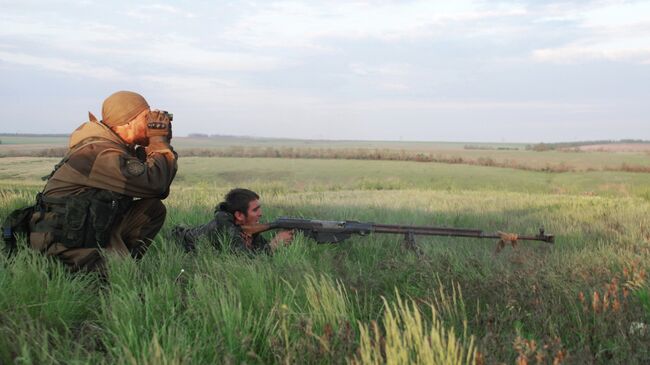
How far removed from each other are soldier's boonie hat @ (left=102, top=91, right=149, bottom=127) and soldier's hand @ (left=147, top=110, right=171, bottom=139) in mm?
171

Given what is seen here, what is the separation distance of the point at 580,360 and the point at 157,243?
14.7 feet

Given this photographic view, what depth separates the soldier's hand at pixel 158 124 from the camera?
5.22 metres

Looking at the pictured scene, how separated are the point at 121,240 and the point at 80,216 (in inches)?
24.0

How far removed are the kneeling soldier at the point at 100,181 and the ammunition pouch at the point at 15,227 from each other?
8cm

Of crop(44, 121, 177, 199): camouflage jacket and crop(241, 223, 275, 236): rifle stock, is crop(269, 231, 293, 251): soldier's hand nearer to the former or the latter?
crop(241, 223, 275, 236): rifle stock

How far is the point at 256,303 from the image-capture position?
3910mm

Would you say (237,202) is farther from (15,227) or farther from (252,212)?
(15,227)

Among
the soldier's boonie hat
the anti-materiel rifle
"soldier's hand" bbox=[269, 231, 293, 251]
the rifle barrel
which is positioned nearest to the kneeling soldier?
the soldier's boonie hat

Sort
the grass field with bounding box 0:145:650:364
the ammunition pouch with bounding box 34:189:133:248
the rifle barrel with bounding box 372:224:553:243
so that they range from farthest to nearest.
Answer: the rifle barrel with bounding box 372:224:553:243 < the ammunition pouch with bounding box 34:189:133:248 < the grass field with bounding box 0:145:650:364

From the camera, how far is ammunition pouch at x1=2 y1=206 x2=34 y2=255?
16.8ft

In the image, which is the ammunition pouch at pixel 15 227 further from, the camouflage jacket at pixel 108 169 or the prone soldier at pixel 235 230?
the prone soldier at pixel 235 230

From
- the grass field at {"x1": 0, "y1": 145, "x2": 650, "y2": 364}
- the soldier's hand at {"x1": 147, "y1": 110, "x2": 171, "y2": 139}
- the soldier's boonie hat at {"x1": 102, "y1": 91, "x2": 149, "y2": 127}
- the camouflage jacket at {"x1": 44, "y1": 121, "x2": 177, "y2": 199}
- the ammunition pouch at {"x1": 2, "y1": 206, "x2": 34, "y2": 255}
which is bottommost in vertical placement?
the grass field at {"x1": 0, "y1": 145, "x2": 650, "y2": 364}

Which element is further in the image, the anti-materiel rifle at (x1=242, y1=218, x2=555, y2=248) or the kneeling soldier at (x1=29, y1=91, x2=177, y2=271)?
the anti-materiel rifle at (x1=242, y1=218, x2=555, y2=248)

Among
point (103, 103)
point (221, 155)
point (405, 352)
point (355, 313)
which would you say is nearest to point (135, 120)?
point (103, 103)
